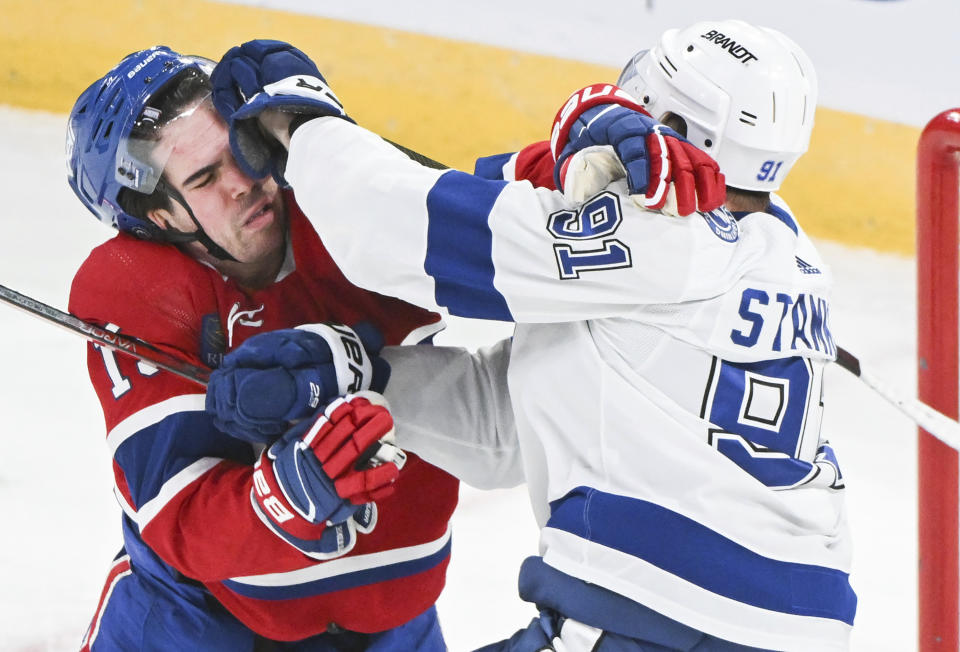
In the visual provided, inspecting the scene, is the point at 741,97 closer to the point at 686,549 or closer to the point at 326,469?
the point at 686,549

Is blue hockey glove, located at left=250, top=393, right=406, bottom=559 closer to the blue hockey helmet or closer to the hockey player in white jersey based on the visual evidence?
the hockey player in white jersey

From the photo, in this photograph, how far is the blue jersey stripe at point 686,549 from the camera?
1.27 metres

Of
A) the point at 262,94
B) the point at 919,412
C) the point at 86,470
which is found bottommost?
the point at 86,470

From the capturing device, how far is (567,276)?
4.02 feet

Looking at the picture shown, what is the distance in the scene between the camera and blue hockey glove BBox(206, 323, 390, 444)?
4.33 ft

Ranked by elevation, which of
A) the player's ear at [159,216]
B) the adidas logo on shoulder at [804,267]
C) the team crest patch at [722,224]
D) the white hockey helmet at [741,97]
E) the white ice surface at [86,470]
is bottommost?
the white ice surface at [86,470]

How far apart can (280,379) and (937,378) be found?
107cm

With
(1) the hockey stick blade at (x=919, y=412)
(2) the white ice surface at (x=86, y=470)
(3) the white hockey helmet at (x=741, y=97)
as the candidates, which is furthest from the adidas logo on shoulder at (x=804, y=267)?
(2) the white ice surface at (x=86, y=470)

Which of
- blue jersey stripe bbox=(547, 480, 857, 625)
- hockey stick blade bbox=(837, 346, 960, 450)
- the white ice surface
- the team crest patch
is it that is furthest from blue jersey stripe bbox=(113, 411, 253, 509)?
hockey stick blade bbox=(837, 346, 960, 450)

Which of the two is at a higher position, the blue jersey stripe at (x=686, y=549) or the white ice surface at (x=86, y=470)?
the blue jersey stripe at (x=686, y=549)

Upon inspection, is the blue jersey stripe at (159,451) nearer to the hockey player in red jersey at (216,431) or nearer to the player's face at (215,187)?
the hockey player in red jersey at (216,431)

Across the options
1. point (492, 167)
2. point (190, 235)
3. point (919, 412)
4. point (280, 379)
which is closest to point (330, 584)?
point (280, 379)

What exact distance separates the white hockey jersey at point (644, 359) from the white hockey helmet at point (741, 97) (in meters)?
0.11

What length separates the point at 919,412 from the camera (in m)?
1.68
